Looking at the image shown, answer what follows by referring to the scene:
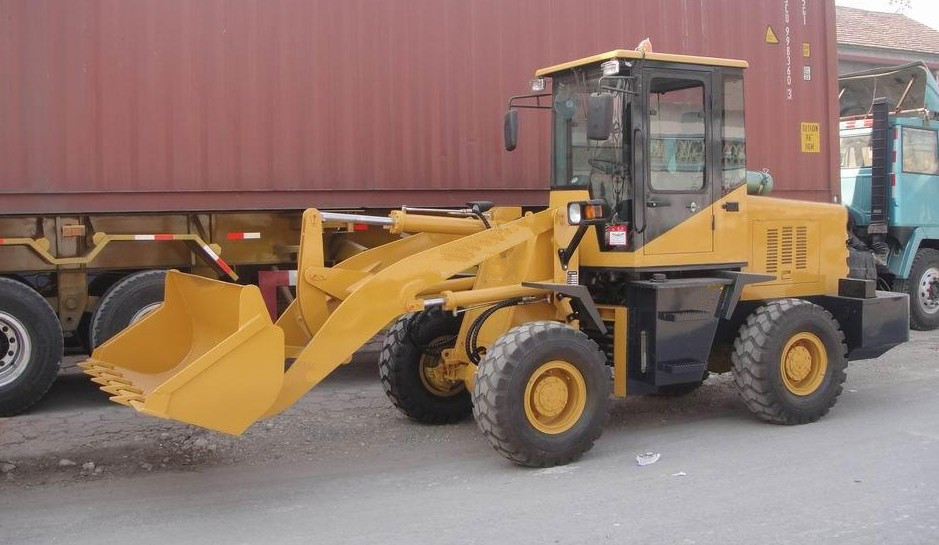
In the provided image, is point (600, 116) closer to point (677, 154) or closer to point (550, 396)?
point (677, 154)

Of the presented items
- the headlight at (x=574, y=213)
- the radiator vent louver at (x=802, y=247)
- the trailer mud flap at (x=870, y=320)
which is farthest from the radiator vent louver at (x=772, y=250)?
the headlight at (x=574, y=213)

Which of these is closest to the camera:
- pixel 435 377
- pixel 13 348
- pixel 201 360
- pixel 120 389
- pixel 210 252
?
pixel 201 360

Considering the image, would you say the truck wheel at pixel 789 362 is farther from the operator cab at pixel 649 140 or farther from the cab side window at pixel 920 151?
the cab side window at pixel 920 151

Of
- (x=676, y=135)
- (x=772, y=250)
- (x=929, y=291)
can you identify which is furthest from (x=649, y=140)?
(x=929, y=291)

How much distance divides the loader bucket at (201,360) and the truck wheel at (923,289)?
29.7 ft

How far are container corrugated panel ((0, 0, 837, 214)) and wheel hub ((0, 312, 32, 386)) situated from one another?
904 mm

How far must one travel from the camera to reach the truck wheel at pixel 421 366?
21.7 ft

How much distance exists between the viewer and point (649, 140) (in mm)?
6066

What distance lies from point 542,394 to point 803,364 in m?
2.18

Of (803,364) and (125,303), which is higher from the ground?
(125,303)

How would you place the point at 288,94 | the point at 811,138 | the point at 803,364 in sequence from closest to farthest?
the point at 803,364 < the point at 288,94 < the point at 811,138

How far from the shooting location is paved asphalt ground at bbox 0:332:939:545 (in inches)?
180

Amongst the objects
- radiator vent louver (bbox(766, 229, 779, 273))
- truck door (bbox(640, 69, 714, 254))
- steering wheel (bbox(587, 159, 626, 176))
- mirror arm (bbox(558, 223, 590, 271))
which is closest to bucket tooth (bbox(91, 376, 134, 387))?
mirror arm (bbox(558, 223, 590, 271))

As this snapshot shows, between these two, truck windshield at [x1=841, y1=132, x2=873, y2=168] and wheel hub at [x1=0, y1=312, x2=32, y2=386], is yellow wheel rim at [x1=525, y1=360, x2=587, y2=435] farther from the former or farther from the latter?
truck windshield at [x1=841, y1=132, x2=873, y2=168]
